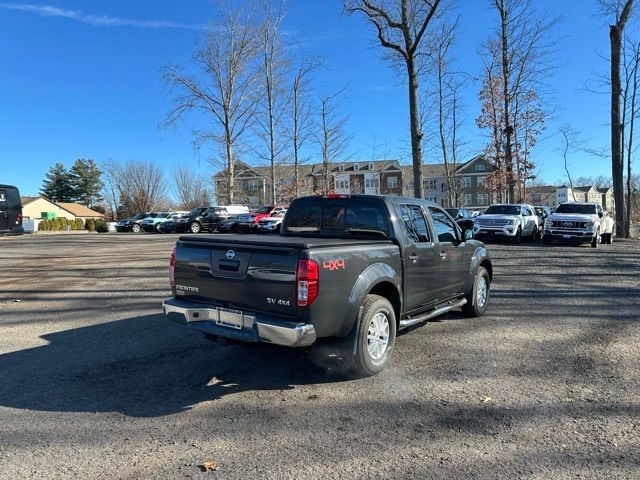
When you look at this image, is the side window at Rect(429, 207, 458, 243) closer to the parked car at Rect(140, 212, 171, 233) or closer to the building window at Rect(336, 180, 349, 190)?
the parked car at Rect(140, 212, 171, 233)

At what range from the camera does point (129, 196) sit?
74.2 meters

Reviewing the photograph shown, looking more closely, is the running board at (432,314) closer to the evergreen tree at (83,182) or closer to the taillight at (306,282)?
the taillight at (306,282)

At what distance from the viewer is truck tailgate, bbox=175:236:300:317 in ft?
13.3

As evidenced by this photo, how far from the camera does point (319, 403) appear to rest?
4086mm

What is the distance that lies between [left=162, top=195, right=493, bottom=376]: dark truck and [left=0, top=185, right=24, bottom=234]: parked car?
18.3 m

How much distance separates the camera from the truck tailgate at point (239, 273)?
405 cm

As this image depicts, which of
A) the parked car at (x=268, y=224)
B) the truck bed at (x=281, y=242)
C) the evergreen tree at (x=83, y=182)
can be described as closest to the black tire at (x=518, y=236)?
the parked car at (x=268, y=224)

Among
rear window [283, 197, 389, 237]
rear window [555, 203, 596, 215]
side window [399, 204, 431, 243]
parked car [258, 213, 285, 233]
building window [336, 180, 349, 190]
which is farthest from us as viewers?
building window [336, 180, 349, 190]

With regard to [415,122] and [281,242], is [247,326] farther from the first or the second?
[415,122]

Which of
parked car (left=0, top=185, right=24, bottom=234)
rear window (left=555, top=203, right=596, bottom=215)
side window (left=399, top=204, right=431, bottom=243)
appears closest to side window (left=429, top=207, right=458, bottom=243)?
side window (left=399, top=204, right=431, bottom=243)

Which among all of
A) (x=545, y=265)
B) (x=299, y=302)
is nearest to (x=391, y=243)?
(x=299, y=302)

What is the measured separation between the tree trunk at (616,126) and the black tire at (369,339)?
23.1 m

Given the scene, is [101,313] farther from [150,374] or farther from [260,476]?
[260,476]

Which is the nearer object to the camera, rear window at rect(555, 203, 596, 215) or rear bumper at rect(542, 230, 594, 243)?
rear bumper at rect(542, 230, 594, 243)
